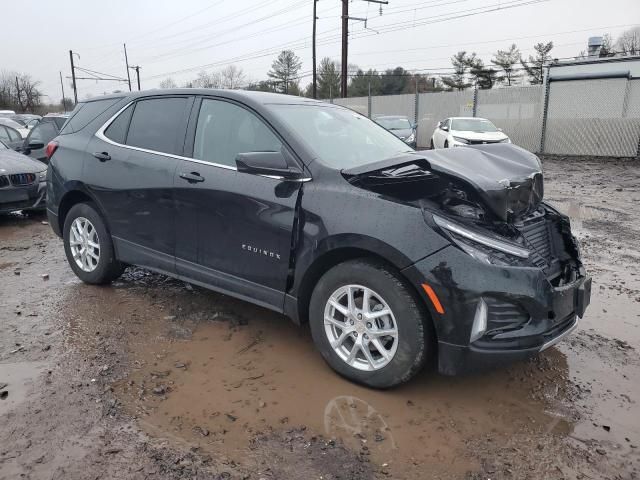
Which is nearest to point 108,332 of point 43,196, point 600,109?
point 43,196

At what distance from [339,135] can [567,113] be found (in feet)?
59.0

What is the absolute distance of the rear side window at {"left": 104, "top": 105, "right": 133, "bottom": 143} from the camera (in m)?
4.43

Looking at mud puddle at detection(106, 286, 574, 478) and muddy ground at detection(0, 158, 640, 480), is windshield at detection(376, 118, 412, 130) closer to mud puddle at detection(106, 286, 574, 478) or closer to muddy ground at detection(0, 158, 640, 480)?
muddy ground at detection(0, 158, 640, 480)

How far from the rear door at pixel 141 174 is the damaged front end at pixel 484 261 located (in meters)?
1.65

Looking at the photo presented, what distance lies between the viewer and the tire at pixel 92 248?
4.59 meters

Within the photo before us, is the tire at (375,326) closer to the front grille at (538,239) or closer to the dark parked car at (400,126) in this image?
the front grille at (538,239)

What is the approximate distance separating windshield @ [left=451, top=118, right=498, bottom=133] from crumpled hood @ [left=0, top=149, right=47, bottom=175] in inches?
505

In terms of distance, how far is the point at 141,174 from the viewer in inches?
161

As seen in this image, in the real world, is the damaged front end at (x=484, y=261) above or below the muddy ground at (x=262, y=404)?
above

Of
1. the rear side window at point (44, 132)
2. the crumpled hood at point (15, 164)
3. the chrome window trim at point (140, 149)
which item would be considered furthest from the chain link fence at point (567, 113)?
the chrome window trim at point (140, 149)

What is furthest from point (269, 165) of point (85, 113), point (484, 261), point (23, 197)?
point (23, 197)

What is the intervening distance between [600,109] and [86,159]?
18794 millimetres

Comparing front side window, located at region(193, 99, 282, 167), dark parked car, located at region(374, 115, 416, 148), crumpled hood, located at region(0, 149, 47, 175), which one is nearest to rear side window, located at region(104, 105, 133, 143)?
front side window, located at region(193, 99, 282, 167)

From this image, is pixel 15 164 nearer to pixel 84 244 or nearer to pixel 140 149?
pixel 84 244
